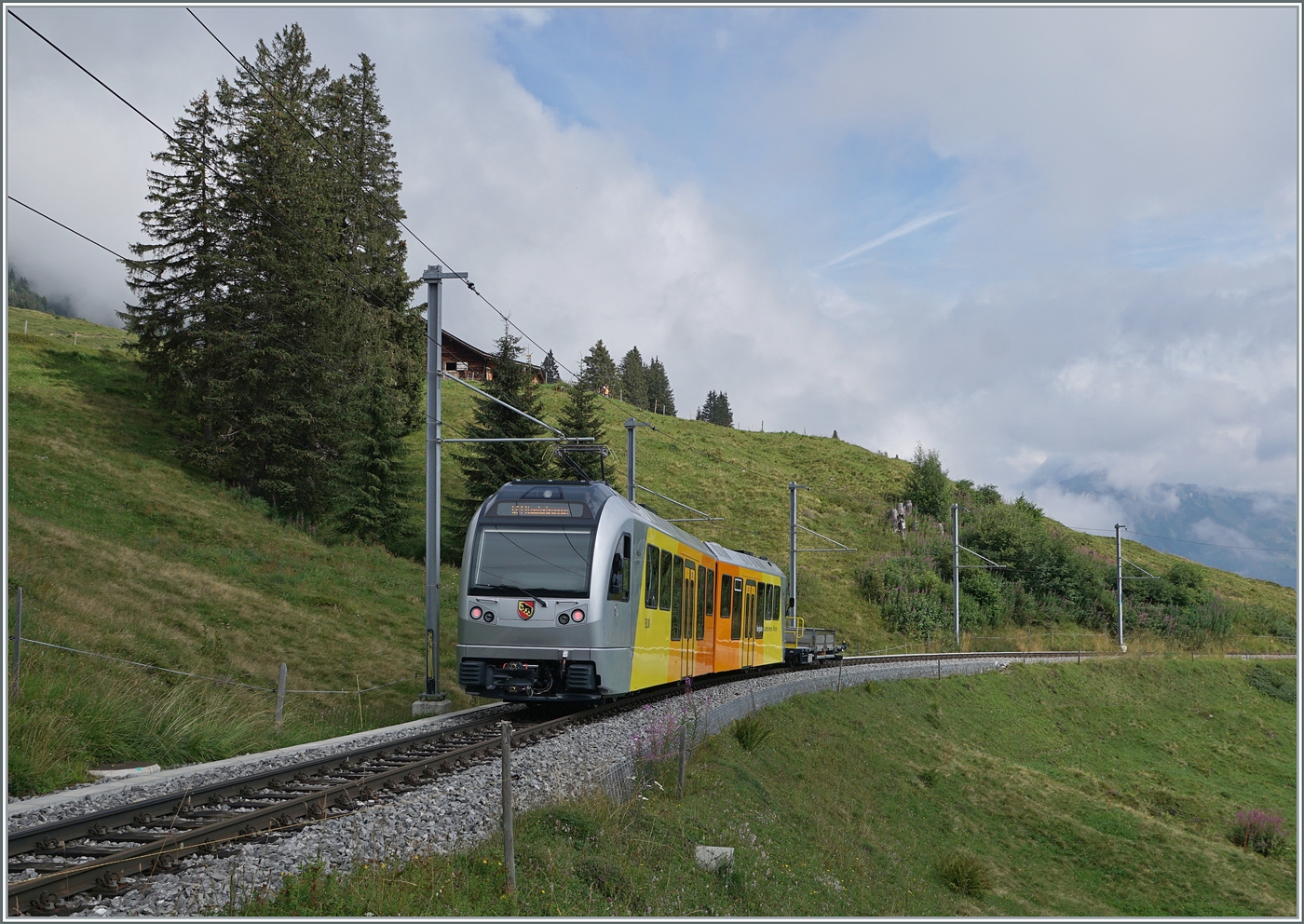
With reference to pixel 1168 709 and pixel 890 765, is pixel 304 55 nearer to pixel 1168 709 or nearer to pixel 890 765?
pixel 890 765

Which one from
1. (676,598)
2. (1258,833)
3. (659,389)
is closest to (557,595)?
(676,598)

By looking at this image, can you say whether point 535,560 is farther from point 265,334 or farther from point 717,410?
point 717,410

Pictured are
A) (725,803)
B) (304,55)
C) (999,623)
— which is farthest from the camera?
(999,623)

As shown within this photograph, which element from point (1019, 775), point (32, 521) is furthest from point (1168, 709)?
point (32, 521)

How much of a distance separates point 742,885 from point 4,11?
10.3m

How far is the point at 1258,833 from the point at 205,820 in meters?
23.3

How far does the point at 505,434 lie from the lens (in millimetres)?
34219

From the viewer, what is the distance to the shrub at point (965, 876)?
14508 mm

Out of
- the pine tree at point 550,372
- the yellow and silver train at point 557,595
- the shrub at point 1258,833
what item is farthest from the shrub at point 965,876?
the pine tree at point 550,372

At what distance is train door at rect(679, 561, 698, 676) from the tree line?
18803 millimetres

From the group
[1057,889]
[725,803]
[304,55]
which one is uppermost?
[304,55]

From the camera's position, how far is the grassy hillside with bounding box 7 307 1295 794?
1088cm

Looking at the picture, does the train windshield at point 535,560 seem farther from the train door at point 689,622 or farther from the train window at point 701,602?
the train window at point 701,602

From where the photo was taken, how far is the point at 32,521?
79.0 feet
